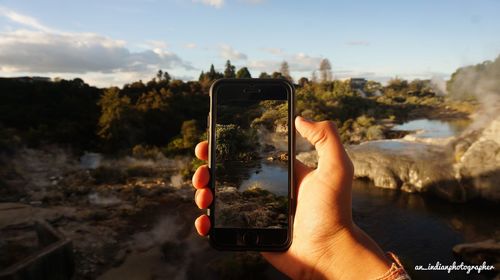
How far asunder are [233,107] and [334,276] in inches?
58.9

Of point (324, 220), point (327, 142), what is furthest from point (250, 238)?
point (327, 142)

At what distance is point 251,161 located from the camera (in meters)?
3.34

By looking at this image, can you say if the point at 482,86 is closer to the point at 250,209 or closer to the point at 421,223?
the point at 421,223

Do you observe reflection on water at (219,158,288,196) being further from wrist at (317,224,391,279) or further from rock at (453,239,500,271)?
rock at (453,239,500,271)

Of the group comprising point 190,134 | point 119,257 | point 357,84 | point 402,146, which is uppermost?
point 357,84

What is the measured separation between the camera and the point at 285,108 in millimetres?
2877

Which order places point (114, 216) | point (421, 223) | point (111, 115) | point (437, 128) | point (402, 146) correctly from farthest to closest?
1. point (437, 128)
2. point (111, 115)
3. point (402, 146)
4. point (114, 216)
5. point (421, 223)

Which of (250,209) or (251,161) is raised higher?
(251,161)

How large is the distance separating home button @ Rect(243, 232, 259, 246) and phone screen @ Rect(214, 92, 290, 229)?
0.07 metres

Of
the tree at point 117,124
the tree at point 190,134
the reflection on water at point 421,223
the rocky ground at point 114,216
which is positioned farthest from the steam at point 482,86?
the tree at point 117,124

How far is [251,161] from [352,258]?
1217 mm

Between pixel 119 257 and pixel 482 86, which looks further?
pixel 482 86

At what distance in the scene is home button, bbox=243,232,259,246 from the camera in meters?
2.77

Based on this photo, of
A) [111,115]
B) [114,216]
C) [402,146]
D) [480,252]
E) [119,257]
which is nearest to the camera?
[480,252]
